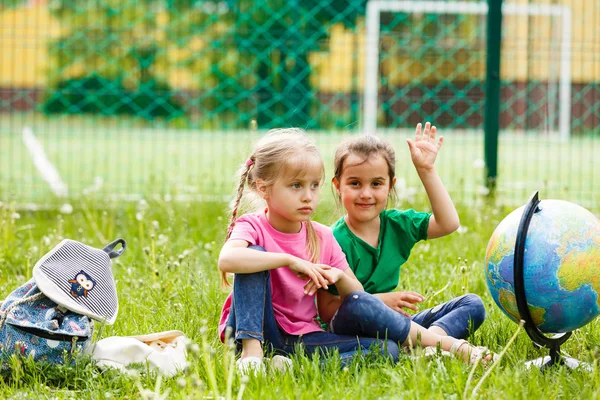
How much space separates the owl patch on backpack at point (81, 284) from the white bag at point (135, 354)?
0.21 metres

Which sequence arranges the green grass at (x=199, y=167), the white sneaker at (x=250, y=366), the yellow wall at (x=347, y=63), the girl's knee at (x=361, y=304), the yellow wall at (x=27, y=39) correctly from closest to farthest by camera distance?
1. the white sneaker at (x=250, y=366)
2. the girl's knee at (x=361, y=304)
3. the green grass at (x=199, y=167)
4. the yellow wall at (x=27, y=39)
5. the yellow wall at (x=347, y=63)

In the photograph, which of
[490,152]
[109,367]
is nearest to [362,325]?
[109,367]

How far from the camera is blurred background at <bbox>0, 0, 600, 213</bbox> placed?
9.23 m

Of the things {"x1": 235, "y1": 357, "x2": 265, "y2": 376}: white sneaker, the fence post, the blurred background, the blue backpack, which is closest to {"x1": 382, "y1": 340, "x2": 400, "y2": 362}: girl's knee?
{"x1": 235, "y1": 357, "x2": 265, "y2": 376}: white sneaker

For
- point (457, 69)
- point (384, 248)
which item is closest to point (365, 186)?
point (384, 248)

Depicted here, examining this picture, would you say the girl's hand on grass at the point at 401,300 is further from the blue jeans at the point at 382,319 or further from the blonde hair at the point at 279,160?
the blonde hair at the point at 279,160

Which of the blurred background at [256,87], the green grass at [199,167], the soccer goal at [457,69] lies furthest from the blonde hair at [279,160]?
the soccer goal at [457,69]

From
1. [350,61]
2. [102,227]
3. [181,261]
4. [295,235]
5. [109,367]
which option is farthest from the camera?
[350,61]

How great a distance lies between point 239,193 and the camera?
3783 mm

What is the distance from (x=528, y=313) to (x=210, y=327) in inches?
56.8

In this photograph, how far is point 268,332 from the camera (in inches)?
141

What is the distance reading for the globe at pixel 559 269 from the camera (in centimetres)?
320

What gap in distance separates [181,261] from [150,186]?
7.64 ft

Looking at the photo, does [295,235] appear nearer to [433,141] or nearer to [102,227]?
[433,141]
